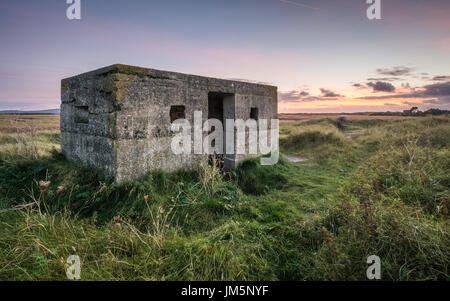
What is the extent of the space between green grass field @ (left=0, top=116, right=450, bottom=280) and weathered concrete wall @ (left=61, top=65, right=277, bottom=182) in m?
0.31

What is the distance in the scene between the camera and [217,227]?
3455 millimetres

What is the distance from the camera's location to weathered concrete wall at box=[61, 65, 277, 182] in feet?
13.2

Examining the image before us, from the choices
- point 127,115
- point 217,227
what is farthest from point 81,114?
point 217,227

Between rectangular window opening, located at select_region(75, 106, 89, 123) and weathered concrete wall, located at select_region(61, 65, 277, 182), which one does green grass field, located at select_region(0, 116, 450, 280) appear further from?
rectangular window opening, located at select_region(75, 106, 89, 123)

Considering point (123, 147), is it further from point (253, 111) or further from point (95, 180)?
point (253, 111)

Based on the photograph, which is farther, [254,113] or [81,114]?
[254,113]

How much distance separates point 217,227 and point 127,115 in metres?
2.37

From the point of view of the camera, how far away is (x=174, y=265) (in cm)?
241

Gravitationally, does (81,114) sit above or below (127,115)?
above

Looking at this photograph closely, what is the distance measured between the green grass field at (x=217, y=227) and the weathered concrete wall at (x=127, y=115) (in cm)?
31

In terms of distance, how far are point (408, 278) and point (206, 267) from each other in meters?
1.87

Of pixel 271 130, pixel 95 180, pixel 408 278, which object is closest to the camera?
pixel 408 278

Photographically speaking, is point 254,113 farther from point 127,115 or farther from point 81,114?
point 81,114
